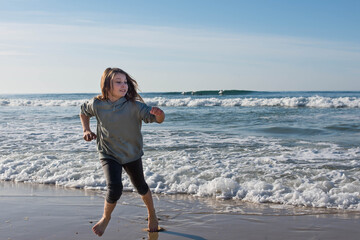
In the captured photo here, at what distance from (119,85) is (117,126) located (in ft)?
1.25

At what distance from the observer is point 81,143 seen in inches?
385

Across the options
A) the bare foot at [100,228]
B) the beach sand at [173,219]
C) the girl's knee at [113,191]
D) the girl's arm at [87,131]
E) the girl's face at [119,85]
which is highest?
the girl's face at [119,85]

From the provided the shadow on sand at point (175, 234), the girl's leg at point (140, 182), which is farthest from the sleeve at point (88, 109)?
the shadow on sand at point (175, 234)

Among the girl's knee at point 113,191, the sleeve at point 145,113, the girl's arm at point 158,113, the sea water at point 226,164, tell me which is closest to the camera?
the girl's arm at point 158,113

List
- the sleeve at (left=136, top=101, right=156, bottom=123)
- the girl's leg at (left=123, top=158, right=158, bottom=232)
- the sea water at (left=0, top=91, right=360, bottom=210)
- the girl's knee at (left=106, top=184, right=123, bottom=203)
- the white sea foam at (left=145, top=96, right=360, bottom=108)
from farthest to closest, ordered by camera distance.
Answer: the white sea foam at (left=145, top=96, right=360, bottom=108) < the sea water at (left=0, top=91, right=360, bottom=210) < the girl's leg at (left=123, top=158, right=158, bottom=232) < the girl's knee at (left=106, top=184, right=123, bottom=203) < the sleeve at (left=136, top=101, right=156, bottom=123)

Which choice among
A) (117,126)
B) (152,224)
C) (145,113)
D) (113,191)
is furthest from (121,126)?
(152,224)

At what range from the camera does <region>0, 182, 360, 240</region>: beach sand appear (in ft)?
12.4

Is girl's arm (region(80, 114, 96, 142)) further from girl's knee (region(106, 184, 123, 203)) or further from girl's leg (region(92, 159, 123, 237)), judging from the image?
girl's knee (region(106, 184, 123, 203))

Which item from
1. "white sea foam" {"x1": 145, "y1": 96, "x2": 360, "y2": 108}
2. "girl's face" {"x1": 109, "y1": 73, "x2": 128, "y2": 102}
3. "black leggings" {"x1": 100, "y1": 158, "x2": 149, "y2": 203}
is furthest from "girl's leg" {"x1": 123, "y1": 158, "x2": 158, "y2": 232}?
"white sea foam" {"x1": 145, "y1": 96, "x2": 360, "y2": 108}

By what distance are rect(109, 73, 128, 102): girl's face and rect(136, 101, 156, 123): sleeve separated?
0.18 m

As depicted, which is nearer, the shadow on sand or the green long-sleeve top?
the green long-sleeve top

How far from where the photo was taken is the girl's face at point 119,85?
3504mm

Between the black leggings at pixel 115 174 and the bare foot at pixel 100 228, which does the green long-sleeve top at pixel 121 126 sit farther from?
the bare foot at pixel 100 228

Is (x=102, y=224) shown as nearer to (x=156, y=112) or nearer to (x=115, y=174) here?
(x=115, y=174)
